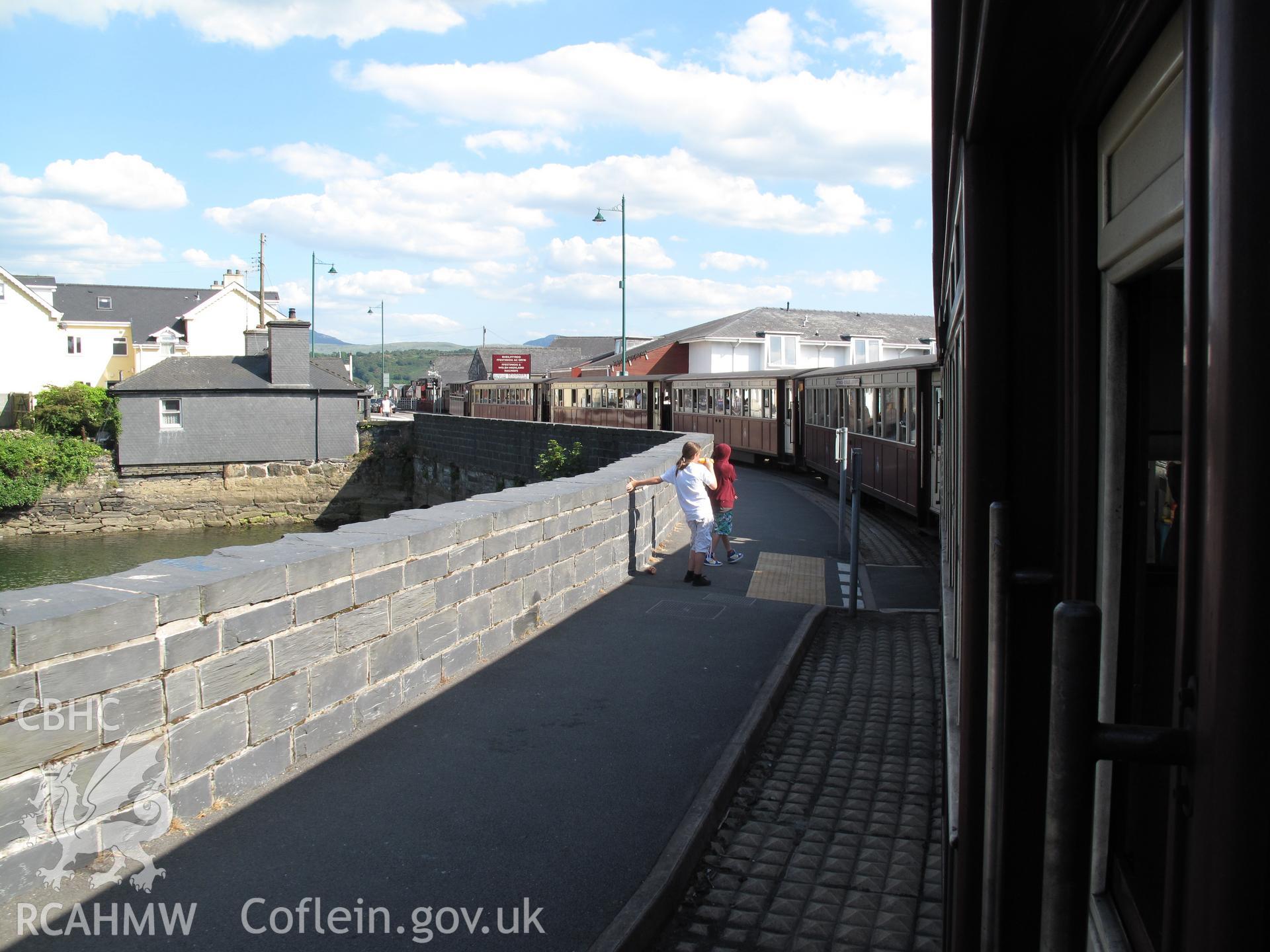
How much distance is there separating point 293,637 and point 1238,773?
468 centimetres

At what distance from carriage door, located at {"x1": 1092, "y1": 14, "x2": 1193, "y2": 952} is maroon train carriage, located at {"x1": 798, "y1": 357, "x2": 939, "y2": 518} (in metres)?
12.2

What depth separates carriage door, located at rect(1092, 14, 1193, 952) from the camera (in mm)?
1510

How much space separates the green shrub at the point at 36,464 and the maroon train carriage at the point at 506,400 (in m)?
17.4

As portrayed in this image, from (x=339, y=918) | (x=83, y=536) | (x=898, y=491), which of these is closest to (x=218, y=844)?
(x=339, y=918)

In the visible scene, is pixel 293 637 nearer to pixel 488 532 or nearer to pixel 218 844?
pixel 218 844

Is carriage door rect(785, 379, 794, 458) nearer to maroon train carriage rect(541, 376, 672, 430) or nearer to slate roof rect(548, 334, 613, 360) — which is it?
maroon train carriage rect(541, 376, 672, 430)

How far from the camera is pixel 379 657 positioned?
18.9ft

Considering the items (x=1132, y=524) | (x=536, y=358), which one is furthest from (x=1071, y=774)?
(x=536, y=358)

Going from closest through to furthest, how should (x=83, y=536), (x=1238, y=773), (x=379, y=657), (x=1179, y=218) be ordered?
1. (x=1238, y=773)
2. (x=1179, y=218)
3. (x=379, y=657)
4. (x=83, y=536)

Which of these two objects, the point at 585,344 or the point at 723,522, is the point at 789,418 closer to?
the point at 723,522

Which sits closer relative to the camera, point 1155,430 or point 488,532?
point 1155,430

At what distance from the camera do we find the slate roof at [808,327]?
6203 cm

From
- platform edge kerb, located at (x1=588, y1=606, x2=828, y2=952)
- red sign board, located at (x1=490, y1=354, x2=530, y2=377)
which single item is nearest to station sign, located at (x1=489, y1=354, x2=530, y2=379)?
red sign board, located at (x1=490, y1=354, x2=530, y2=377)

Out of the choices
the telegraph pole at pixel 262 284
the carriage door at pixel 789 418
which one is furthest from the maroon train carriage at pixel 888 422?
the telegraph pole at pixel 262 284
